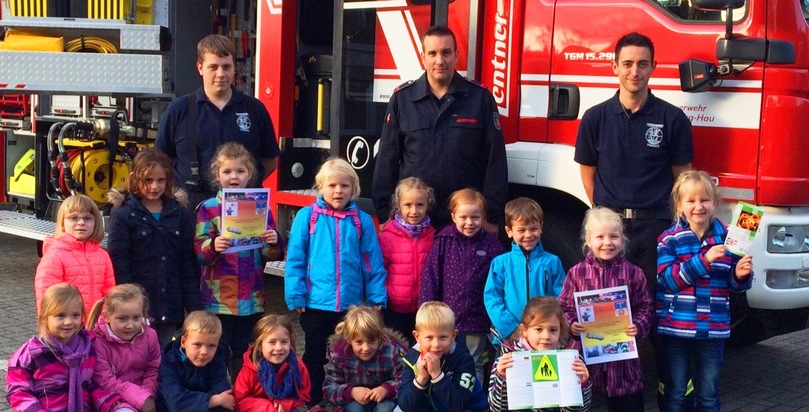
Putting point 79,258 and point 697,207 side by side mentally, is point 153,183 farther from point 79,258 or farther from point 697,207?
point 697,207

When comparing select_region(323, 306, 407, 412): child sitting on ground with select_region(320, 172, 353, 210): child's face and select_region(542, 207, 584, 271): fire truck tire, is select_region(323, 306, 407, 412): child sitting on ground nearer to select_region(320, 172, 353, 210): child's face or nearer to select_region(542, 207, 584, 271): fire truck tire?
select_region(320, 172, 353, 210): child's face

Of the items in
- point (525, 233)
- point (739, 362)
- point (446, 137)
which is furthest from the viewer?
point (739, 362)

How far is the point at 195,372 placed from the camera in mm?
4676

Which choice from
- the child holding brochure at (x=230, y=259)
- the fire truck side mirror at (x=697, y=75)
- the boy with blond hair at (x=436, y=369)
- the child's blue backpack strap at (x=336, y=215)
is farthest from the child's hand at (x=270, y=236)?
the fire truck side mirror at (x=697, y=75)

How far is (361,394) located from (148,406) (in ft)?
3.03

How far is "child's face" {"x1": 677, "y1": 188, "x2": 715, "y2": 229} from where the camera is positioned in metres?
4.71

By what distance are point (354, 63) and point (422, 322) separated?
239cm

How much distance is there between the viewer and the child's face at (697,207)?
15.5 feet

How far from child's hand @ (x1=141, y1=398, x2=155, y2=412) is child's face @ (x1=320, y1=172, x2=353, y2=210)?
4.11 feet

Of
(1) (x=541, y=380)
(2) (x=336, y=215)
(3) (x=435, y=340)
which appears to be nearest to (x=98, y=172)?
(2) (x=336, y=215)

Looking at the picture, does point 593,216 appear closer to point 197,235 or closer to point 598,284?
point 598,284

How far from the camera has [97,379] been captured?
4547 mm

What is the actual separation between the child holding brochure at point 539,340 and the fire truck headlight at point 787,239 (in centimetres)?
128

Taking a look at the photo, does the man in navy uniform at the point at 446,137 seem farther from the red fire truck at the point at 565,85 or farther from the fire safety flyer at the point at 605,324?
the fire safety flyer at the point at 605,324
